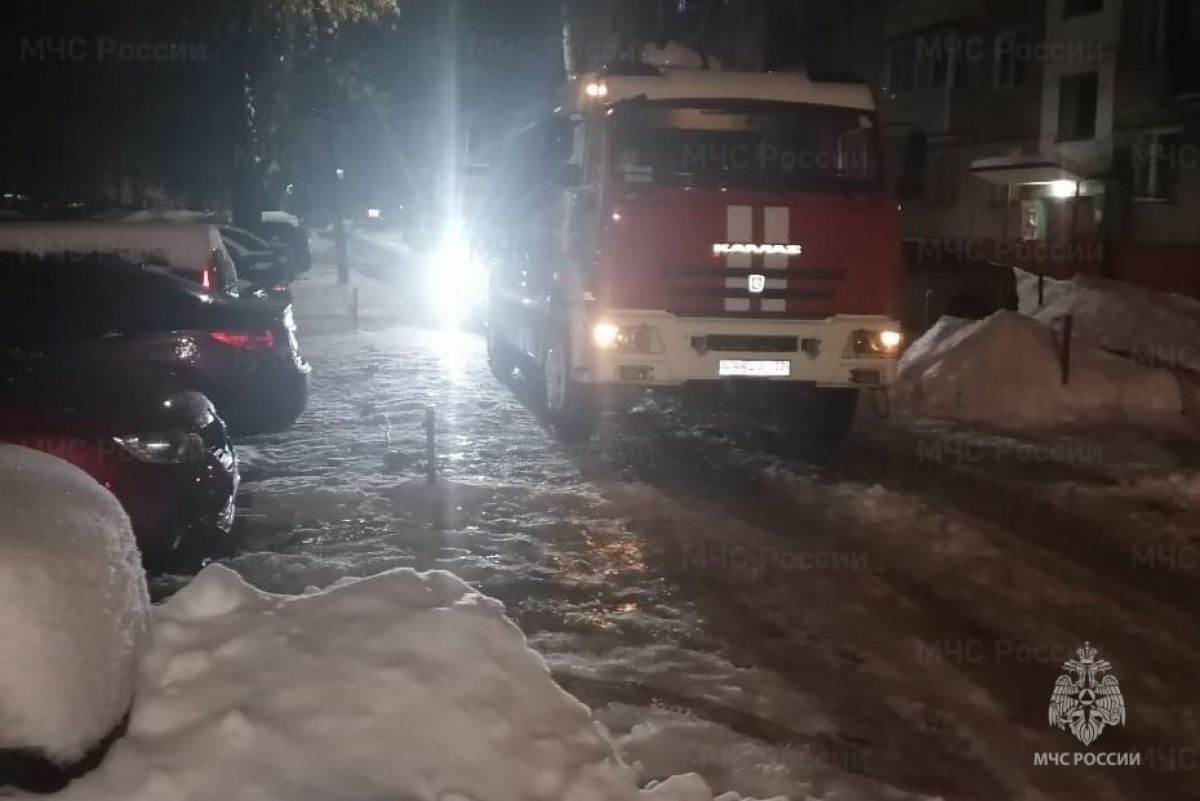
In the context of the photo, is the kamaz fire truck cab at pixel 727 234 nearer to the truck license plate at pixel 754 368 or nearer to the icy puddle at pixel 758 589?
the truck license plate at pixel 754 368

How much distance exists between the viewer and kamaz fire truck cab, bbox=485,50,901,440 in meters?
9.45

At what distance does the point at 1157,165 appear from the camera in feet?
90.8

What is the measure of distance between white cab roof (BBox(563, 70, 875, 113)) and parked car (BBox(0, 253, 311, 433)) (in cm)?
304

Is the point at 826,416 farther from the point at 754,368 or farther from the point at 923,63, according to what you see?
the point at 923,63

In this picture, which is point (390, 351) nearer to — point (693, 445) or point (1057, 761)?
point (693, 445)

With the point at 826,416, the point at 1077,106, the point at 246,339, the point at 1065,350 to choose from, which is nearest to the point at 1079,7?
the point at 1077,106

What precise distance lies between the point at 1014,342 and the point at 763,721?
8.93 metres

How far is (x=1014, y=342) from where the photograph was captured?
12961 mm

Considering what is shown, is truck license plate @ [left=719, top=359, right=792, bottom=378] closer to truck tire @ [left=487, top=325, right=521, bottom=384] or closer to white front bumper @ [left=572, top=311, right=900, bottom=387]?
white front bumper @ [left=572, top=311, right=900, bottom=387]

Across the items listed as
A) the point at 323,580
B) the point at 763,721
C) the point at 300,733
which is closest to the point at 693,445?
the point at 323,580

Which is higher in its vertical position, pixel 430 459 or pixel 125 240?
pixel 125 240

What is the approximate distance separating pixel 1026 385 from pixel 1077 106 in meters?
21.0

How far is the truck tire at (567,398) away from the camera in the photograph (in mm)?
10430

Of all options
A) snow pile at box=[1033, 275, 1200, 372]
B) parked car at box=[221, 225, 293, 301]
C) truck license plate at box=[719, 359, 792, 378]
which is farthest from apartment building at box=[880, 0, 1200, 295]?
truck license plate at box=[719, 359, 792, 378]
